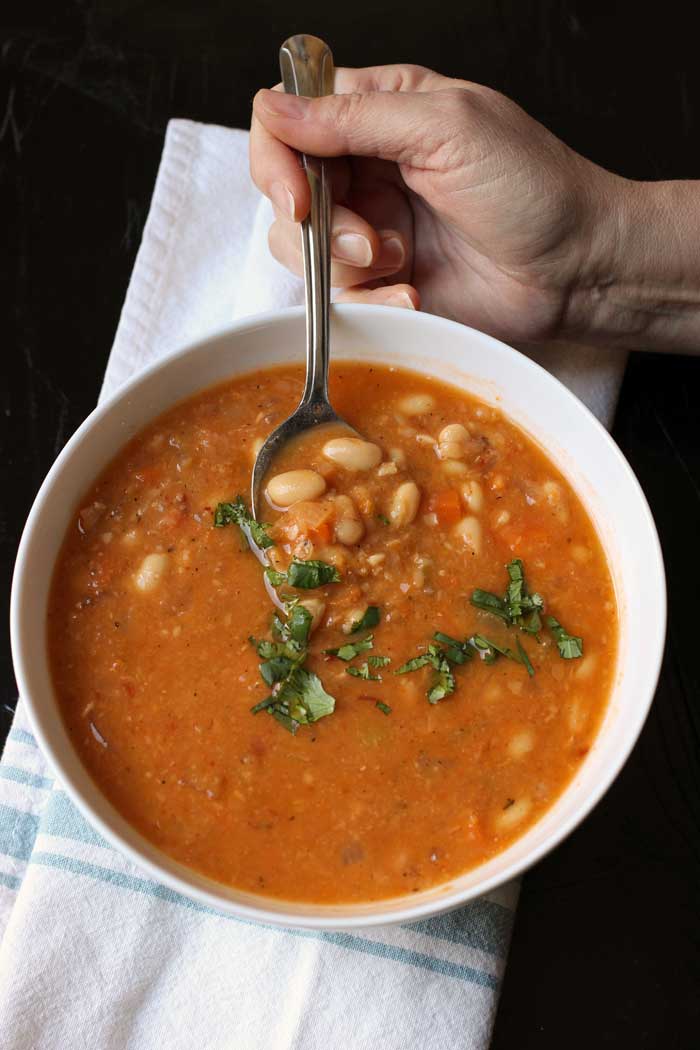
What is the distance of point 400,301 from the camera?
9.57 ft

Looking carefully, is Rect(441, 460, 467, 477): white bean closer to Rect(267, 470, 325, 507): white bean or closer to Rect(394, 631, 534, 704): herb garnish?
Rect(267, 470, 325, 507): white bean

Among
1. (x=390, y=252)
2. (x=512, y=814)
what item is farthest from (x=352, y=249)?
(x=512, y=814)

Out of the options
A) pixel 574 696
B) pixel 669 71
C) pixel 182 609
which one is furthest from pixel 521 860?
pixel 669 71

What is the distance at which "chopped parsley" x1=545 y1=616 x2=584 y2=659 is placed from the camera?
8.32 ft

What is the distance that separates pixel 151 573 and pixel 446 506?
723mm

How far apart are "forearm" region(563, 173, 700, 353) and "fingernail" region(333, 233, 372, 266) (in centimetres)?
59

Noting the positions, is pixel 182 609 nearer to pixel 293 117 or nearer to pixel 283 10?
pixel 293 117

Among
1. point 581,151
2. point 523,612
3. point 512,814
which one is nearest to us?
point 512,814

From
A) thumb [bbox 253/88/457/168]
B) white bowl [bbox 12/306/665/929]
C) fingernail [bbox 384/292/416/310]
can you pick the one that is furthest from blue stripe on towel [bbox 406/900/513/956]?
thumb [bbox 253/88/457/168]

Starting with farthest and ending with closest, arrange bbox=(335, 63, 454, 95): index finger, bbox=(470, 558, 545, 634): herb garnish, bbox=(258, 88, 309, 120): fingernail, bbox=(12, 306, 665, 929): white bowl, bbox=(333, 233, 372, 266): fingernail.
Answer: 1. bbox=(335, 63, 454, 95): index finger
2. bbox=(333, 233, 372, 266): fingernail
3. bbox=(258, 88, 309, 120): fingernail
4. bbox=(470, 558, 545, 634): herb garnish
5. bbox=(12, 306, 665, 929): white bowl

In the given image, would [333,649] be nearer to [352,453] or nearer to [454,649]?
[454,649]

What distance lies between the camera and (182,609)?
252cm

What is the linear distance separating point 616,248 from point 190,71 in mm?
1555

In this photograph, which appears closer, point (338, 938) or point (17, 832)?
point (338, 938)
